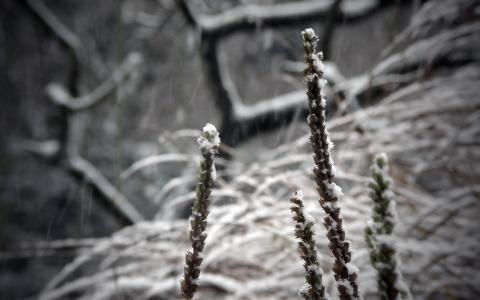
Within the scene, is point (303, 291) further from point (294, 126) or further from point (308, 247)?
point (294, 126)

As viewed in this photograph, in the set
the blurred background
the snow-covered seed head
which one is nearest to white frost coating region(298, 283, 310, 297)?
the snow-covered seed head

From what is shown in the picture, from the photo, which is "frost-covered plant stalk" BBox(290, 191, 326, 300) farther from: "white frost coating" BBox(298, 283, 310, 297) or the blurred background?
the blurred background

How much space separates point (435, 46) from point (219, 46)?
37.1 inches

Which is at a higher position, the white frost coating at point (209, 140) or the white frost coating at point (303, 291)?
the white frost coating at point (209, 140)

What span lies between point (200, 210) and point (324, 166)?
63 millimetres

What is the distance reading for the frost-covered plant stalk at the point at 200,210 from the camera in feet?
0.60

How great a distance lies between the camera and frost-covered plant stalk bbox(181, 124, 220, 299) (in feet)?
0.60

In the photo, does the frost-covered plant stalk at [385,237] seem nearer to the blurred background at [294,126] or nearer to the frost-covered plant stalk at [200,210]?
the frost-covered plant stalk at [200,210]

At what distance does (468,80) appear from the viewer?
1164mm

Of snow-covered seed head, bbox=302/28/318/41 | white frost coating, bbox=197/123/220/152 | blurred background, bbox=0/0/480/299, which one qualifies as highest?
blurred background, bbox=0/0/480/299

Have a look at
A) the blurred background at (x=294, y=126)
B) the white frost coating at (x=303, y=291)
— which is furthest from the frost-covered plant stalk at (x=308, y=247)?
the blurred background at (x=294, y=126)

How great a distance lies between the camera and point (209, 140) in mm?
192

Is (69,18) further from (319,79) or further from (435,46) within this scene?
(319,79)

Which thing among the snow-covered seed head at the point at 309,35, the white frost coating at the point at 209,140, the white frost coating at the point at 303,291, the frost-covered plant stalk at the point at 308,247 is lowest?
the white frost coating at the point at 303,291
